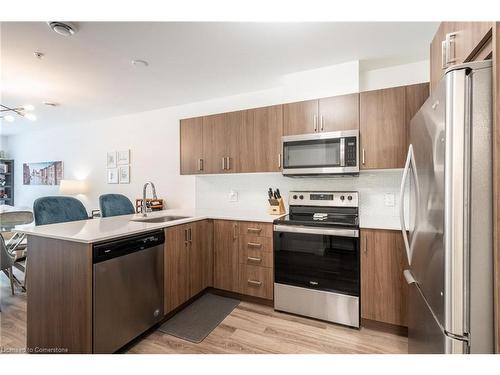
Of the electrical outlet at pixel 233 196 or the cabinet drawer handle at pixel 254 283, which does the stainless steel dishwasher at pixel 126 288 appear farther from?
the electrical outlet at pixel 233 196

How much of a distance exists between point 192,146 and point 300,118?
1.38 metres

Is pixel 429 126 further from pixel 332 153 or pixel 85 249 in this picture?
pixel 85 249

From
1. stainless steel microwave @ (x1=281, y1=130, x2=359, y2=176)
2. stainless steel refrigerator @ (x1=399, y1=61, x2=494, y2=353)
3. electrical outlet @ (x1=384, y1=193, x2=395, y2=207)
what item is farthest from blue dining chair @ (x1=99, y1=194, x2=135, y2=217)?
stainless steel refrigerator @ (x1=399, y1=61, x2=494, y2=353)

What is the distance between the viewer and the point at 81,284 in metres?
1.46

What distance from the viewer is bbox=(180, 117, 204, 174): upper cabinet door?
2.88 m

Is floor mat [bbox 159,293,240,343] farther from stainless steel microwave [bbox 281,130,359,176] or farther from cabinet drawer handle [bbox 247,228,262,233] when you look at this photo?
stainless steel microwave [bbox 281,130,359,176]

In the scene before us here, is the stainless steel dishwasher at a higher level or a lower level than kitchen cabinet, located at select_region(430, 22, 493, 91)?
lower

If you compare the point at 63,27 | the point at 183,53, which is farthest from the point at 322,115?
the point at 63,27

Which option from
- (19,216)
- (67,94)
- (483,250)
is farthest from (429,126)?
(19,216)

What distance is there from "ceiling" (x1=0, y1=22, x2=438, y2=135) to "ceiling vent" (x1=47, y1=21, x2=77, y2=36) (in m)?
0.05

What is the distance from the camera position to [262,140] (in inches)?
100

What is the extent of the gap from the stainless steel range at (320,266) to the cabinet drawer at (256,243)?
9 cm

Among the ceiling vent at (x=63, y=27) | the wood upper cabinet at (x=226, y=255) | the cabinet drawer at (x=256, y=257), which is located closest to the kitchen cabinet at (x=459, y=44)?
the cabinet drawer at (x=256, y=257)

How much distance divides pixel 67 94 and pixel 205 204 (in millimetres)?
2363
